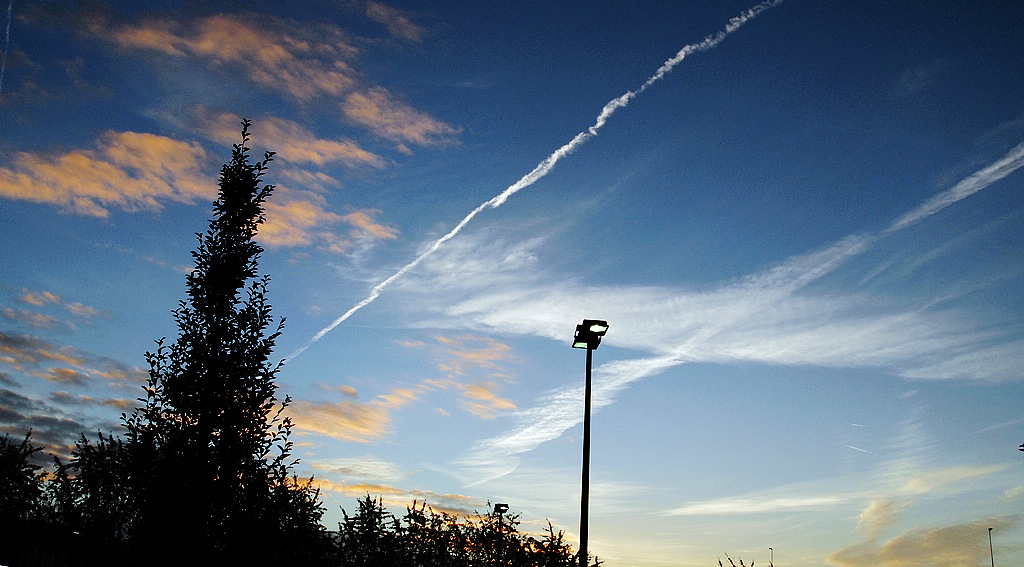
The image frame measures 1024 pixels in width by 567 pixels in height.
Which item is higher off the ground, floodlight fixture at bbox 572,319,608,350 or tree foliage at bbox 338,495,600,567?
floodlight fixture at bbox 572,319,608,350

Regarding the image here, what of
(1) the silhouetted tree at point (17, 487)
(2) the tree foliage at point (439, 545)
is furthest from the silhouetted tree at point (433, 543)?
(1) the silhouetted tree at point (17, 487)

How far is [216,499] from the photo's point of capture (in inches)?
628

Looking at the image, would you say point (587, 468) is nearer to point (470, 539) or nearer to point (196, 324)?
point (470, 539)

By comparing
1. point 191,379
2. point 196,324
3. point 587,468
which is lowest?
point 587,468

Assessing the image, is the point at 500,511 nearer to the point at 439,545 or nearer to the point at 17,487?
the point at 439,545

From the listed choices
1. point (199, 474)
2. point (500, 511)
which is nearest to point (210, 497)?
point (199, 474)

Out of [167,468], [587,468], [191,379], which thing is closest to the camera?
[587,468]

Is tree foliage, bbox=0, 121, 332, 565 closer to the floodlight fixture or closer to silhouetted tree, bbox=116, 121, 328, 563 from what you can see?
silhouetted tree, bbox=116, 121, 328, 563

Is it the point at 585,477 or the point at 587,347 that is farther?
the point at 587,347

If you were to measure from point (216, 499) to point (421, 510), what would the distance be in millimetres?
5067

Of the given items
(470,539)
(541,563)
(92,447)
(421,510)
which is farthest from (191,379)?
(541,563)

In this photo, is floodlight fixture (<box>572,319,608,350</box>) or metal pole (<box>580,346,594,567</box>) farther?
floodlight fixture (<box>572,319,608,350</box>)

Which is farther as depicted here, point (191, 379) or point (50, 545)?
point (191, 379)

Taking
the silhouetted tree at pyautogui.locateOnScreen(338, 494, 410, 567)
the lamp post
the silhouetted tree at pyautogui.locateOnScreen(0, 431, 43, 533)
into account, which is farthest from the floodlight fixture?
the silhouetted tree at pyautogui.locateOnScreen(0, 431, 43, 533)
